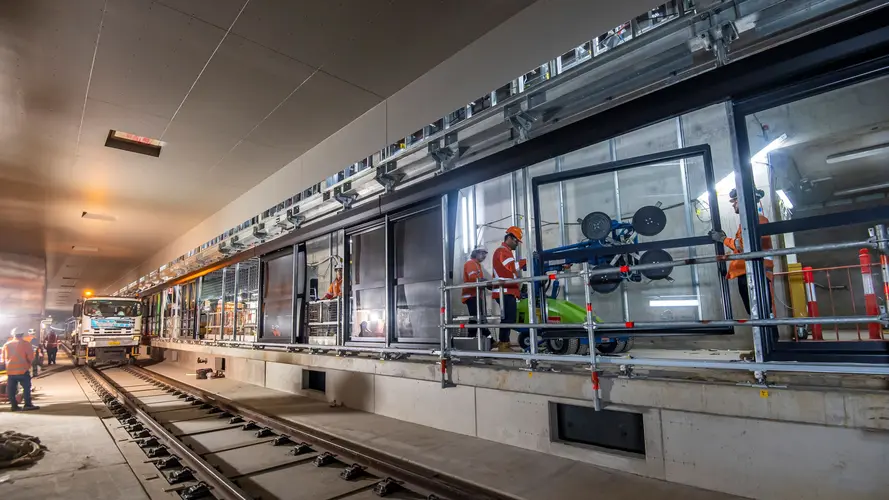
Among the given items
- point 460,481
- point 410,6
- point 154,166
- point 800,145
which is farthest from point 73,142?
point 800,145

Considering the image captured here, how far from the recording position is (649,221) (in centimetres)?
530

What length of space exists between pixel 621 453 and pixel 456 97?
4556mm

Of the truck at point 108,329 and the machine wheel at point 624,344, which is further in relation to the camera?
the truck at point 108,329

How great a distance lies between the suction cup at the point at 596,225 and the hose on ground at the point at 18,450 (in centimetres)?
698

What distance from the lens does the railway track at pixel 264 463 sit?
12.2 feet

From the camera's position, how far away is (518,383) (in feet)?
14.6

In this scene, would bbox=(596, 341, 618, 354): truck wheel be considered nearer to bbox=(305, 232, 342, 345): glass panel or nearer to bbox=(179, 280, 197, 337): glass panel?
bbox=(305, 232, 342, 345): glass panel

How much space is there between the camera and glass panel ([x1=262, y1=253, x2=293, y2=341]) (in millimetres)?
10094

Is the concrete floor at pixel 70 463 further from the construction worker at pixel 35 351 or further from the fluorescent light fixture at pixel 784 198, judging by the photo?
the fluorescent light fixture at pixel 784 198

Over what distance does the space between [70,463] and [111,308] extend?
16819mm

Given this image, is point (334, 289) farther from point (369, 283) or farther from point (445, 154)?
point (445, 154)

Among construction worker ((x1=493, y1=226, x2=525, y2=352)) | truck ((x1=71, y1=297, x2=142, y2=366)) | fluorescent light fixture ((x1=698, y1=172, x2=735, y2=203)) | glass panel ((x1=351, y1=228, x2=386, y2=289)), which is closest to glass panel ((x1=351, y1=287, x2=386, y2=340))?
glass panel ((x1=351, y1=228, x2=386, y2=289))

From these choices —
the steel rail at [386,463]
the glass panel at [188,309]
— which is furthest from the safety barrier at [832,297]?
the glass panel at [188,309]

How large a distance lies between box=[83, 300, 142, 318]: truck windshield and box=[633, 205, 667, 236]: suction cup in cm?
2097
